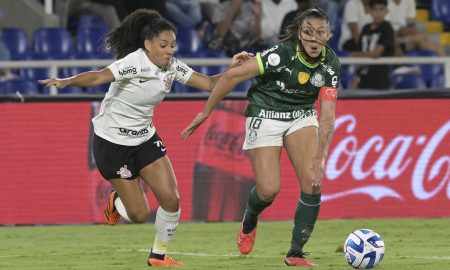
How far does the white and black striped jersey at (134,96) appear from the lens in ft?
34.5

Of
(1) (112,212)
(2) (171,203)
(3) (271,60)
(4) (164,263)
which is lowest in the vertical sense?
(1) (112,212)

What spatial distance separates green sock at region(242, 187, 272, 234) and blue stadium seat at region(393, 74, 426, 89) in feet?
23.0

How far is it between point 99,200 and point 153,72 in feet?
15.4

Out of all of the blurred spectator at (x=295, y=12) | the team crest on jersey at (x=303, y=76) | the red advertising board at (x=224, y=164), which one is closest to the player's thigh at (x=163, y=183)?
the team crest on jersey at (x=303, y=76)

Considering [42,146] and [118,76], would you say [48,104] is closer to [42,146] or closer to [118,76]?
[42,146]

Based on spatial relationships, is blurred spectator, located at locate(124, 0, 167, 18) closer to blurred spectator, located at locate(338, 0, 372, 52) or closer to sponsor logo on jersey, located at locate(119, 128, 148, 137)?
blurred spectator, located at locate(338, 0, 372, 52)

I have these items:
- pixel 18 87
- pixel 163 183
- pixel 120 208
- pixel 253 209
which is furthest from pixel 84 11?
pixel 163 183

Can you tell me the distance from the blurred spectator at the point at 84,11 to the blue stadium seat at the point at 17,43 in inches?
48.2

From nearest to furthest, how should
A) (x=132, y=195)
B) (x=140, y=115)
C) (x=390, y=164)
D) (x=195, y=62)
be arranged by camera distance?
(x=140, y=115)
(x=132, y=195)
(x=390, y=164)
(x=195, y=62)

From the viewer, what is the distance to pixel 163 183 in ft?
34.6

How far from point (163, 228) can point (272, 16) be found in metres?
8.36

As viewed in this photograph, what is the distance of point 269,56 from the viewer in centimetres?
1033

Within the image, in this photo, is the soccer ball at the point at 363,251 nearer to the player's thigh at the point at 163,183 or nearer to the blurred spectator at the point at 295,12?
the player's thigh at the point at 163,183

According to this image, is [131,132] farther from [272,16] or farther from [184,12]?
[184,12]
